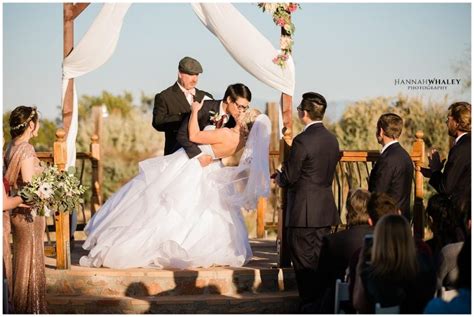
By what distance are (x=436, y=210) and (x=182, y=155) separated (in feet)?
8.80

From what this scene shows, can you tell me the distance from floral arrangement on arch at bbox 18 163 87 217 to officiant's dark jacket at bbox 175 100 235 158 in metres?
1.11

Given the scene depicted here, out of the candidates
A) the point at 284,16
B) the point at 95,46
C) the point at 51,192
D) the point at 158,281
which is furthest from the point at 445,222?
the point at 95,46

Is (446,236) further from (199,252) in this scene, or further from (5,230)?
(5,230)

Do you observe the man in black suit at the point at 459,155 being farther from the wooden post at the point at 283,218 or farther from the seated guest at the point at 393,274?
the seated guest at the point at 393,274

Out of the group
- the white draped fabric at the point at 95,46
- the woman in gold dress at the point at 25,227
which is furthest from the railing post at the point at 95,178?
the woman in gold dress at the point at 25,227

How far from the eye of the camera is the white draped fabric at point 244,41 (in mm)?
9258

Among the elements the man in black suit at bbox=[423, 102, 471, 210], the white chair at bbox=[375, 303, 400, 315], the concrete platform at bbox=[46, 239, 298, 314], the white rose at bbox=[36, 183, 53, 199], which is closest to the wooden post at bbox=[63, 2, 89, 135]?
the concrete platform at bbox=[46, 239, 298, 314]

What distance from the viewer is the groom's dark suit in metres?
7.75

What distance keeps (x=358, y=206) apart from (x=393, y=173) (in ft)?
4.23

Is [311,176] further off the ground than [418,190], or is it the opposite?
[311,176]

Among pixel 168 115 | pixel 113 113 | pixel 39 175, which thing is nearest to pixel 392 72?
pixel 113 113

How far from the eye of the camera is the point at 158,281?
8070mm

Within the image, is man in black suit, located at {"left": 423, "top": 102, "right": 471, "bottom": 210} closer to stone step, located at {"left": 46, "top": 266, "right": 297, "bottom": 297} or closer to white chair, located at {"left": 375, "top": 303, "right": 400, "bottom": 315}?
stone step, located at {"left": 46, "top": 266, "right": 297, "bottom": 297}

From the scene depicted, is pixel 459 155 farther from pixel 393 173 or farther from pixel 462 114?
pixel 393 173
